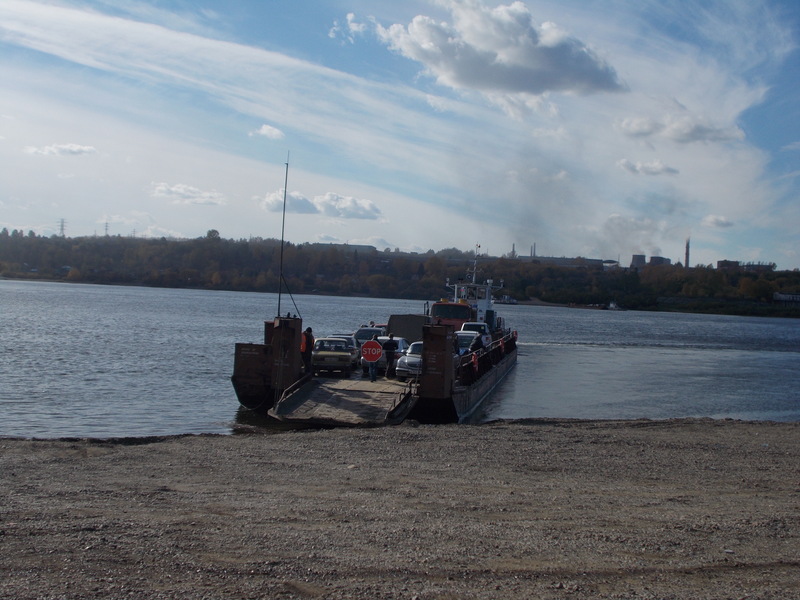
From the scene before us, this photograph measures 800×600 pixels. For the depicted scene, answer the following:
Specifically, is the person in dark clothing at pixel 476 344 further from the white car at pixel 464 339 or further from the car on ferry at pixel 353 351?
the car on ferry at pixel 353 351

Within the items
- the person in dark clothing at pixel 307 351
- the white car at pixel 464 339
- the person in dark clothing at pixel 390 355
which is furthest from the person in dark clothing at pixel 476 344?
the person in dark clothing at pixel 307 351

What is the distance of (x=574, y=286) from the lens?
17500 centimetres

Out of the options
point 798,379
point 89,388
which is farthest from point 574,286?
point 89,388

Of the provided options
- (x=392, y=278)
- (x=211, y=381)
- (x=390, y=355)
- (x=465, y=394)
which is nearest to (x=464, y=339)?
(x=390, y=355)

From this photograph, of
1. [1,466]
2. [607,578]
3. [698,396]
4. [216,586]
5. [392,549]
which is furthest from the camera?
[698,396]

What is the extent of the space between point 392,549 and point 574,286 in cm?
17214

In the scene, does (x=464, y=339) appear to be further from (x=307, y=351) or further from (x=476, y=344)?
(x=307, y=351)

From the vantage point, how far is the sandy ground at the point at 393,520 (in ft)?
21.3

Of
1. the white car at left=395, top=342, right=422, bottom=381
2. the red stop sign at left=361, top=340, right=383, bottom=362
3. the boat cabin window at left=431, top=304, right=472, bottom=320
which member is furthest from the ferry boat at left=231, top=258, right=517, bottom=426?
the boat cabin window at left=431, top=304, right=472, bottom=320

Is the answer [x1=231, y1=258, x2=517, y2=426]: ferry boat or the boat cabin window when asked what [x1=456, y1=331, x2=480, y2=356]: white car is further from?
[x1=231, y1=258, x2=517, y2=426]: ferry boat

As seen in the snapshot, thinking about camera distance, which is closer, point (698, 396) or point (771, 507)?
point (771, 507)

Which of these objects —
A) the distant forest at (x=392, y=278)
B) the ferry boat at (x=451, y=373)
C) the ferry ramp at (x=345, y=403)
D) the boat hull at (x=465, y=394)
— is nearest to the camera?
the ferry ramp at (x=345, y=403)

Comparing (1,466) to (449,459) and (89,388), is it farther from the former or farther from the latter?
(89,388)

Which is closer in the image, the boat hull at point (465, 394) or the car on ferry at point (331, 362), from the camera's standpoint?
the boat hull at point (465, 394)
